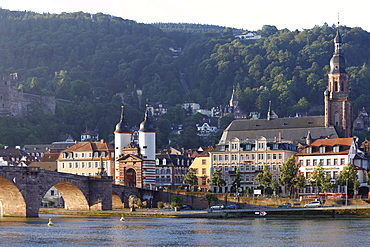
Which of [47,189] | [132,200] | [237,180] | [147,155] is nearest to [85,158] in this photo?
[147,155]

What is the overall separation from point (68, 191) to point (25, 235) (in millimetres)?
33466

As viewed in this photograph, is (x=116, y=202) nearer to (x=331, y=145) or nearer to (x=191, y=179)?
(x=191, y=179)

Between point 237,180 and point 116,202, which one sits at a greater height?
point 237,180

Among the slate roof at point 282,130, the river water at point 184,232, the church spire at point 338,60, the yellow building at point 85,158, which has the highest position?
the church spire at point 338,60

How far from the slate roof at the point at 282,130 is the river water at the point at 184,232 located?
162ft

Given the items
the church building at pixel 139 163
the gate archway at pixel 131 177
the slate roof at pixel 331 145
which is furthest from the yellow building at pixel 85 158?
the slate roof at pixel 331 145

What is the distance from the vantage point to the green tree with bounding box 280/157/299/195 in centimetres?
11519

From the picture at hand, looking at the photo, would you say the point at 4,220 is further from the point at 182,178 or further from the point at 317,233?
the point at 182,178

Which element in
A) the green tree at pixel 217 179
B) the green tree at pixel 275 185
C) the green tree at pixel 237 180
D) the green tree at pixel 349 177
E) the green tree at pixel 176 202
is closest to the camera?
the green tree at pixel 176 202

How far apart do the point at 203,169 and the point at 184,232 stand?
57.8 m

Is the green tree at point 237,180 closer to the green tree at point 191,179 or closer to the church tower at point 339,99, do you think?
the green tree at point 191,179

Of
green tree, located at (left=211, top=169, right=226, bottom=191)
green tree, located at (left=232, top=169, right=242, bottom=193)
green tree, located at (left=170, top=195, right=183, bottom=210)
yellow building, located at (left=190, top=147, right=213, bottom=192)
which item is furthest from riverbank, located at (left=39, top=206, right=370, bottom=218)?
yellow building, located at (left=190, top=147, right=213, bottom=192)

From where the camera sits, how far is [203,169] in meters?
137

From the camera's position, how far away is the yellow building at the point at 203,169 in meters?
134
